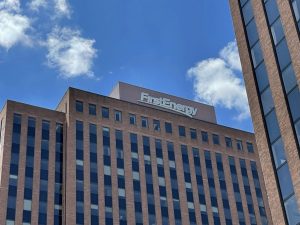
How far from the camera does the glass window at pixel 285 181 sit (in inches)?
1028

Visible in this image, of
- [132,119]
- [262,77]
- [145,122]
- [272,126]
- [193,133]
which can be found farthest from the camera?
[193,133]

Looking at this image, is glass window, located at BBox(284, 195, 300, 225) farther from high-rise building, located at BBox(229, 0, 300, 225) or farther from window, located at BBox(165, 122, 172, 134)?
window, located at BBox(165, 122, 172, 134)

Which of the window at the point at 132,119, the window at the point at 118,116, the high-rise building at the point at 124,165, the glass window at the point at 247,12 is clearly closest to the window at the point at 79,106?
the high-rise building at the point at 124,165

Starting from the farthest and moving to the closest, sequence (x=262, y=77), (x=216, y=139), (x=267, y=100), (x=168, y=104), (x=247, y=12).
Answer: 1. (x=168, y=104)
2. (x=216, y=139)
3. (x=247, y=12)
4. (x=262, y=77)
5. (x=267, y=100)

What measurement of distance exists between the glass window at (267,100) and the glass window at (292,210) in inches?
200

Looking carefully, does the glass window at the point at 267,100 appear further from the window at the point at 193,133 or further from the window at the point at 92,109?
the window at the point at 193,133

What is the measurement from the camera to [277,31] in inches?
1171

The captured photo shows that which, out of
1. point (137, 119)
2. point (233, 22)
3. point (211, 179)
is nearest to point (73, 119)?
point (137, 119)

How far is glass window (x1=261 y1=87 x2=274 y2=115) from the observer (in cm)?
2894

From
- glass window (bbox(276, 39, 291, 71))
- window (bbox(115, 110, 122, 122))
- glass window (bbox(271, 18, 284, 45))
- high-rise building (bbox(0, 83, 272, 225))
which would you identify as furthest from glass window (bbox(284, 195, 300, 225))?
window (bbox(115, 110, 122, 122))

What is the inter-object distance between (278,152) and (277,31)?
648 cm

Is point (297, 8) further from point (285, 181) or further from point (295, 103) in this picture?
point (285, 181)

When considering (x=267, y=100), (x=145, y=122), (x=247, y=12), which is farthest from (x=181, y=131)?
(x=267, y=100)

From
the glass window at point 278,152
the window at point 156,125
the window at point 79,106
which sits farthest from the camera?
the window at point 156,125
